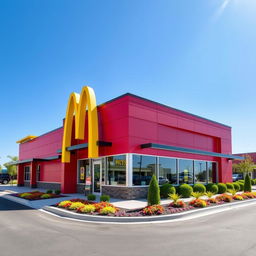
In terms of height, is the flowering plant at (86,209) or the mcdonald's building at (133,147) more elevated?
the mcdonald's building at (133,147)

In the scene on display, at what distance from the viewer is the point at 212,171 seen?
912 inches

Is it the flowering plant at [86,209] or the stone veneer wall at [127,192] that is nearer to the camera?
the flowering plant at [86,209]

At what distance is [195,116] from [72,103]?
35.1 ft

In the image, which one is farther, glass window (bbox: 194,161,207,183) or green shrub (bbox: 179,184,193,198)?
glass window (bbox: 194,161,207,183)

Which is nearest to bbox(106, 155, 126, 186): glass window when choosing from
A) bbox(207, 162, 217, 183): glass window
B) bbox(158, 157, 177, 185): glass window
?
bbox(158, 157, 177, 185): glass window

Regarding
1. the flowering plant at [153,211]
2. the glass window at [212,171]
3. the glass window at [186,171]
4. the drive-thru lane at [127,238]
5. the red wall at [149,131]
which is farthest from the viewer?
the glass window at [212,171]

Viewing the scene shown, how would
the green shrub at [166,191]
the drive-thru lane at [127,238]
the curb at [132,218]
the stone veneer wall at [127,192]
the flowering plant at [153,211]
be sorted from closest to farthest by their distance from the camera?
the drive-thru lane at [127,238]
the curb at [132,218]
the flowering plant at [153,211]
the stone veneer wall at [127,192]
the green shrub at [166,191]

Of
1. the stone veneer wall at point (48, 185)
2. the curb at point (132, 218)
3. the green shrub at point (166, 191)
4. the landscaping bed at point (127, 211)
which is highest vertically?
the green shrub at point (166, 191)

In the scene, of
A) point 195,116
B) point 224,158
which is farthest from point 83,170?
point 224,158

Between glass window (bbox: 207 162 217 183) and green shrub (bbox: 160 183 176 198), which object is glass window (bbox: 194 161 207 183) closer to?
glass window (bbox: 207 162 217 183)

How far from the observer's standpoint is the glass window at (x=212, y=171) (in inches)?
889

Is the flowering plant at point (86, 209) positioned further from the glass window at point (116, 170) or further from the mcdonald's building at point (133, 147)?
the glass window at point (116, 170)

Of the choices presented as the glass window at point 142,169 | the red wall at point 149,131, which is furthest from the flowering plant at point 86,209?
the red wall at point 149,131

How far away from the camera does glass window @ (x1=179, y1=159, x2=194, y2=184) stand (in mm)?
19391
